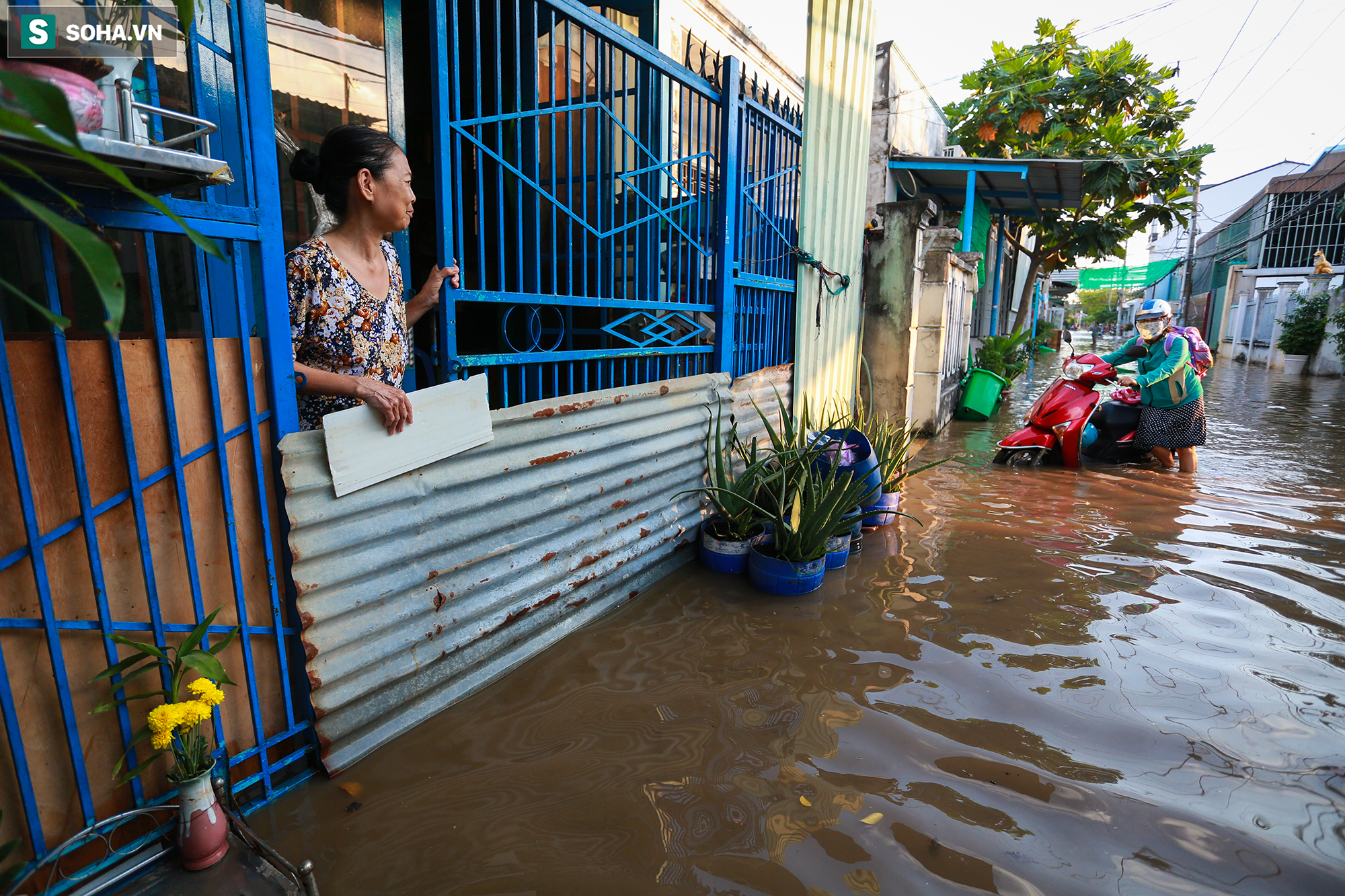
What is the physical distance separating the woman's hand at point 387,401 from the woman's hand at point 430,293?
Answer: 379 mm

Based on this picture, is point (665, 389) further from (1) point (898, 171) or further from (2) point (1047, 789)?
(1) point (898, 171)

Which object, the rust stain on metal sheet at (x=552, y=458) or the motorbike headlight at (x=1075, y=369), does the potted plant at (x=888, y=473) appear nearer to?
the rust stain on metal sheet at (x=552, y=458)

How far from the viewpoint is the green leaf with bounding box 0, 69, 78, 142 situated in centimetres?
66

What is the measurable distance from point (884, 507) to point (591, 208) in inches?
95.5

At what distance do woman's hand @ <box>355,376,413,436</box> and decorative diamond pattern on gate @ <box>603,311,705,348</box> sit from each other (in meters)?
1.19

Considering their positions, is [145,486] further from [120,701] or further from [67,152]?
[67,152]

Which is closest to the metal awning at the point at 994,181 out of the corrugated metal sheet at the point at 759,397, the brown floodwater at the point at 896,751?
the corrugated metal sheet at the point at 759,397

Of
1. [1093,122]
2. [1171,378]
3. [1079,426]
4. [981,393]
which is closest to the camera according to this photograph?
[1171,378]

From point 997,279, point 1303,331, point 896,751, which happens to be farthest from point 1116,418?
point 1303,331

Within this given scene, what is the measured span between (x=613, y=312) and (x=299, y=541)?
84.3 inches

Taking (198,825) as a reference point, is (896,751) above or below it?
below

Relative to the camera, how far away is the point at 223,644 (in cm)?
163

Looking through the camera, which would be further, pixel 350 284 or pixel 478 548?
pixel 478 548

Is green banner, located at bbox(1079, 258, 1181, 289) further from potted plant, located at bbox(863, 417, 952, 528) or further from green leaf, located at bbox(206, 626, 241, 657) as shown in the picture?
green leaf, located at bbox(206, 626, 241, 657)
